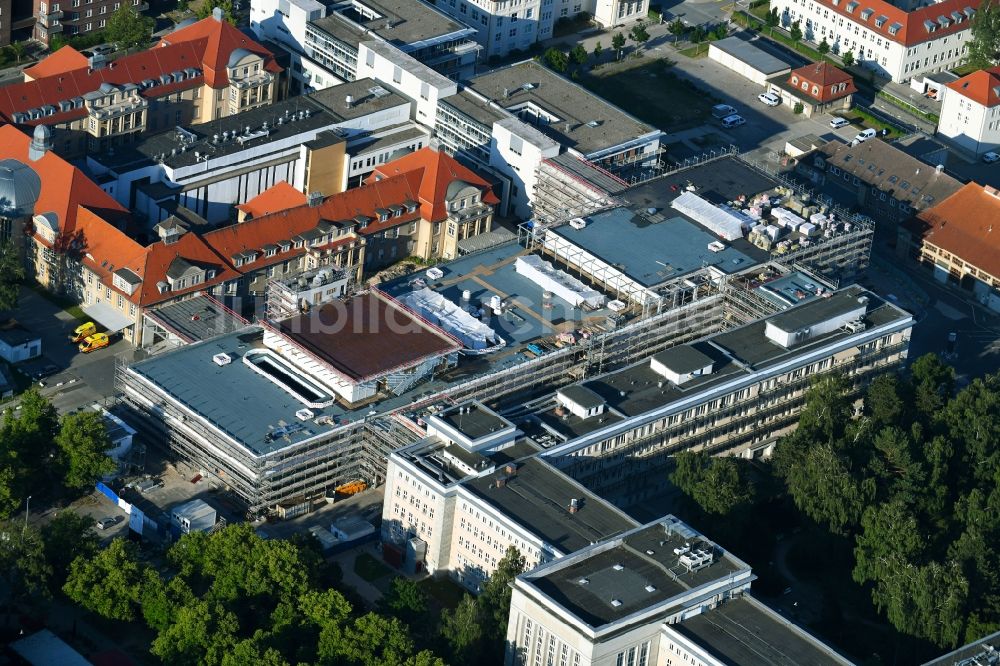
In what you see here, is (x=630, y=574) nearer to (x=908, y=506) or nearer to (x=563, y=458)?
(x=563, y=458)

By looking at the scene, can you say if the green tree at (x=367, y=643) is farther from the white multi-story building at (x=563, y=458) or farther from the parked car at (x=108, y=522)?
the parked car at (x=108, y=522)

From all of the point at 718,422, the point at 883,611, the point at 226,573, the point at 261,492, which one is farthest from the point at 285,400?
the point at 883,611

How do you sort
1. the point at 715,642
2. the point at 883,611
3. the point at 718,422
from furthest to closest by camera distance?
the point at 718,422 → the point at 883,611 → the point at 715,642

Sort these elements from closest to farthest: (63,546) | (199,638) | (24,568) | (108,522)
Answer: (199,638) < (24,568) < (63,546) < (108,522)

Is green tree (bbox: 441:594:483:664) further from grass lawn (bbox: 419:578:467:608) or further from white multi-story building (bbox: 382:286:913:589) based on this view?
grass lawn (bbox: 419:578:467:608)

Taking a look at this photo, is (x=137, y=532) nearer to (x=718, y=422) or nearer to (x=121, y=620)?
(x=121, y=620)

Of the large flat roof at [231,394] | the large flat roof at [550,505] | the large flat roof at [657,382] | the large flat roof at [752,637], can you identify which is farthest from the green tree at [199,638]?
the large flat roof at [657,382]

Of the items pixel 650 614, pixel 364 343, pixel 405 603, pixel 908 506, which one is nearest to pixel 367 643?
pixel 405 603

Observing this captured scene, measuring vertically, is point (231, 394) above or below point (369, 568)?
above
